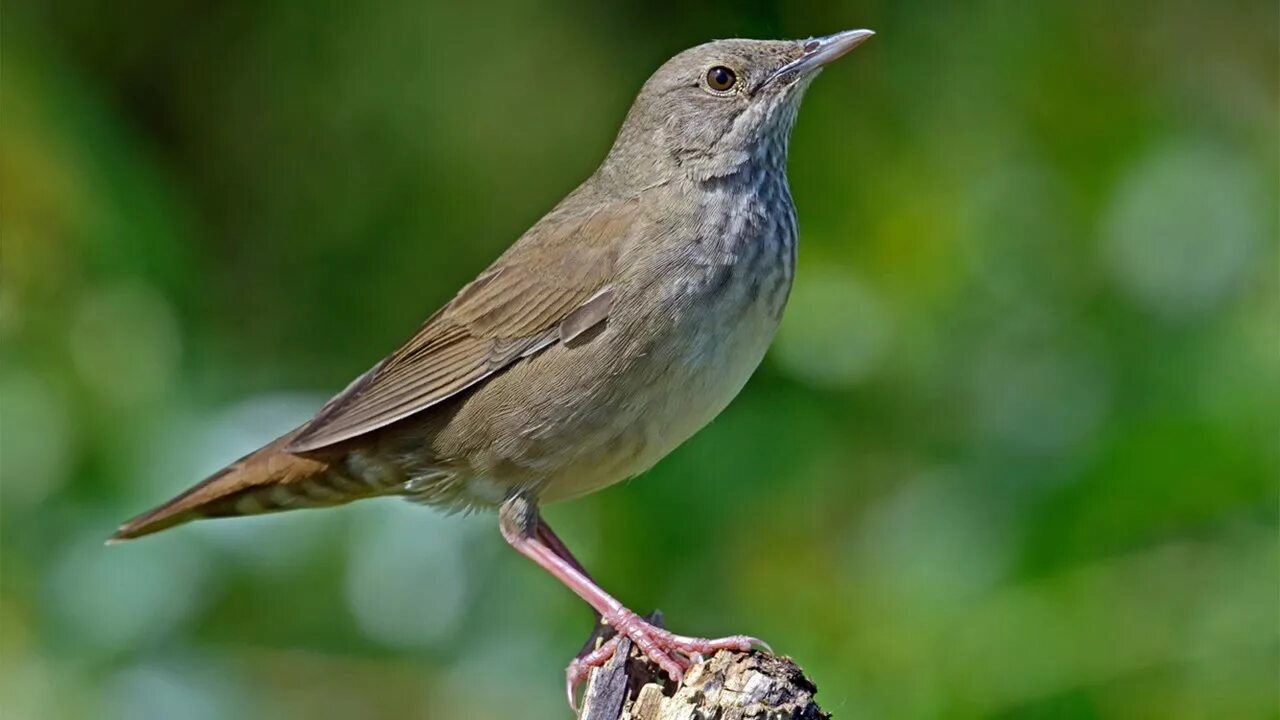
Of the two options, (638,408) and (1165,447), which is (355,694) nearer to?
(638,408)

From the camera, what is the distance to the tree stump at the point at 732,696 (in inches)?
143

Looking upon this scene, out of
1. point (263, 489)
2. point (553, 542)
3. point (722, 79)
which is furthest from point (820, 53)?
point (263, 489)

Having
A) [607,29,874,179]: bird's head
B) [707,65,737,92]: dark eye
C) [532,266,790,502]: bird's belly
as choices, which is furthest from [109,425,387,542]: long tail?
[707,65,737,92]: dark eye

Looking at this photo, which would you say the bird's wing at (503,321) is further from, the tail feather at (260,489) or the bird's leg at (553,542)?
the bird's leg at (553,542)

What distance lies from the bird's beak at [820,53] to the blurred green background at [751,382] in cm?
110

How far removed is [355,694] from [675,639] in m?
1.68

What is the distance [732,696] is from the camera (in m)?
3.67

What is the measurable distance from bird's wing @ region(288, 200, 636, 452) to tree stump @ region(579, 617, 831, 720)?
119 centimetres

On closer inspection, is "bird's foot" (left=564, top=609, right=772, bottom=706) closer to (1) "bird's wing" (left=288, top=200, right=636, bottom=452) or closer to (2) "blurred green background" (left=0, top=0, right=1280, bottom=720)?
(2) "blurred green background" (left=0, top=0, right=1280, bottom=720)

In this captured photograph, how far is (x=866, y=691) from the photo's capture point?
5.04 metres

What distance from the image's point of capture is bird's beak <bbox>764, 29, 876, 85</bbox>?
5.04m

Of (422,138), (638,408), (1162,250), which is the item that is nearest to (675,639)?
(638,408)

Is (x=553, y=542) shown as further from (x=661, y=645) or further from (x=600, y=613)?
(x=661, y=645)

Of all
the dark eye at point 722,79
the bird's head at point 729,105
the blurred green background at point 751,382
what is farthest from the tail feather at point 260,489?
the dark eye at point 722,79
